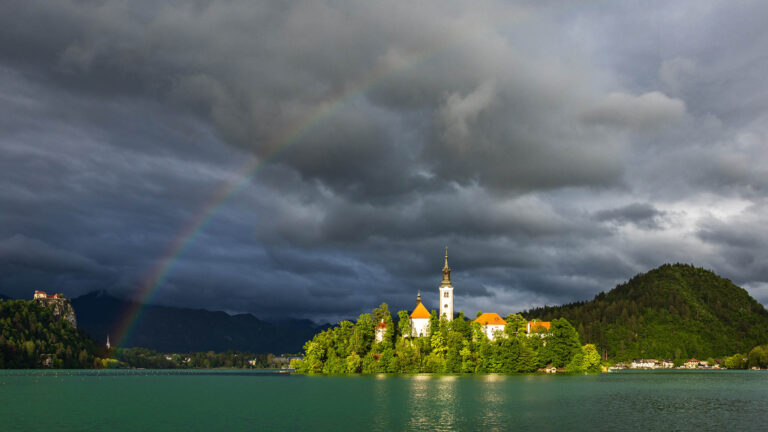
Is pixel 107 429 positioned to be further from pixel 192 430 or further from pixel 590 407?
pixel 590 407

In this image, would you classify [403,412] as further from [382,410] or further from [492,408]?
[492,408]

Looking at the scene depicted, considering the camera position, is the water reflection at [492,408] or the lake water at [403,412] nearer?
the water reflection at [492,408]

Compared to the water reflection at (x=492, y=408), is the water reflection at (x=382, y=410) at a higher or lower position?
lower

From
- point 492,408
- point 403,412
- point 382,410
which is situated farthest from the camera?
point 492,408

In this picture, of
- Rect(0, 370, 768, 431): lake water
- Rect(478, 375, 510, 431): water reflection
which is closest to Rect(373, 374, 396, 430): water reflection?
Rect(0, 370, 768, 431): lake water

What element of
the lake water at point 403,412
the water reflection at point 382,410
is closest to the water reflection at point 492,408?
the lake water at point 403,412

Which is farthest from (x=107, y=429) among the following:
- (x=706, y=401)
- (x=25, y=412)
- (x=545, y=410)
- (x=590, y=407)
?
(x=706, y=401)

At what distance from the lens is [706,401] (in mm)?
99625

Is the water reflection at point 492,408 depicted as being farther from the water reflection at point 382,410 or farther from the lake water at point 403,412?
the water reflection at point 382,410

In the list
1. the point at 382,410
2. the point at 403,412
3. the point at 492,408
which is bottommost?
the point at 382,410

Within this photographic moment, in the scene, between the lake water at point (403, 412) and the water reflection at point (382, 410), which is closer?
the water reflection at point (382, 410)

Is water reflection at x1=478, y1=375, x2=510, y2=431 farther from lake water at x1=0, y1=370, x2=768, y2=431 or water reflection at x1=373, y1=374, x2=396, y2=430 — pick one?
water reflection at x1=373, y1=374, x2=396, y2=430

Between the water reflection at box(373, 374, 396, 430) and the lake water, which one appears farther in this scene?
the lake water

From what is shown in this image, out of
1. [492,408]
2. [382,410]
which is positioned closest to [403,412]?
[382,410]
